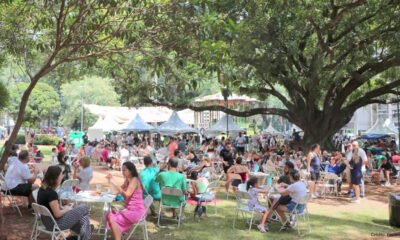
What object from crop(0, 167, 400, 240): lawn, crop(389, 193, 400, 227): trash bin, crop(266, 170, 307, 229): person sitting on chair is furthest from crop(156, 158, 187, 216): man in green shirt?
Result: crop(389, 193, 400, 227): trash bin

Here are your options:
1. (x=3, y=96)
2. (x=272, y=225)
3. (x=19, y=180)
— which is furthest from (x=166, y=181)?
(x=3, y=96)

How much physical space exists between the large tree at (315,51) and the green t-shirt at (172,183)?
2.48 metres

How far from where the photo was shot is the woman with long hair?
5844 mm

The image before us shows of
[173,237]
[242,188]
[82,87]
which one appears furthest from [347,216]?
[82,87]

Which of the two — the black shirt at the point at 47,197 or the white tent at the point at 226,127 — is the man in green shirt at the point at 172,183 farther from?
the white tent at the point at 226,127

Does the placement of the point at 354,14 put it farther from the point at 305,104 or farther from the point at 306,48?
the point at 305,104

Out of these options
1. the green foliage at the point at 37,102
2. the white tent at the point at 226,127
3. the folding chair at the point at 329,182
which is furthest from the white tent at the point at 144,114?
the folding chair at the point at 329,182

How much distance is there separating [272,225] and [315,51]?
1103 cm

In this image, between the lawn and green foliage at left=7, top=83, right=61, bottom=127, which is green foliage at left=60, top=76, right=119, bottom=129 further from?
the lawn

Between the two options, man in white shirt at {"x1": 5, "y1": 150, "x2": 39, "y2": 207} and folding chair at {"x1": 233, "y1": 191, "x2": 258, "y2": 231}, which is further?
man in white shirt at {"x1": 5, "y1": 150, "x2": 39, "y2": 207}

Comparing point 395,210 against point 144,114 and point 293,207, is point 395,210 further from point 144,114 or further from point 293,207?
point 144,114

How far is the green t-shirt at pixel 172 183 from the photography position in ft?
26.5

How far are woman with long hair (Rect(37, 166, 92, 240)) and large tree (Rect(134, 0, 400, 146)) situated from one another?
14.4ft

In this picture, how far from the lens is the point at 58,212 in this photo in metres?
5.82
